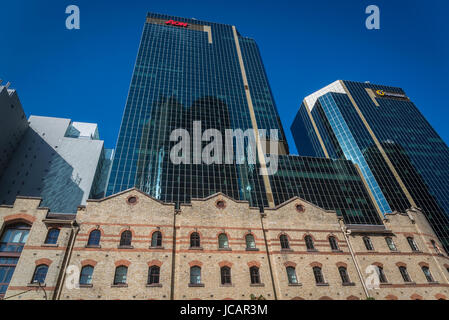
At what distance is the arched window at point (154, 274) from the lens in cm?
2327

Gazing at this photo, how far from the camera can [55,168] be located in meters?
72.8

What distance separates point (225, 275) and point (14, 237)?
20.5 meters

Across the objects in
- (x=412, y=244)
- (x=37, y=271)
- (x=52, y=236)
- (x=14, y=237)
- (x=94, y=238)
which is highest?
(x=14, y=237)

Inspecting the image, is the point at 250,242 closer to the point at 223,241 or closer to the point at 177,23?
the point at 223,241

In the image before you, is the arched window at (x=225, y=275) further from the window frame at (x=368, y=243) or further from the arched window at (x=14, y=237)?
the arched window at (x=14, y=237)

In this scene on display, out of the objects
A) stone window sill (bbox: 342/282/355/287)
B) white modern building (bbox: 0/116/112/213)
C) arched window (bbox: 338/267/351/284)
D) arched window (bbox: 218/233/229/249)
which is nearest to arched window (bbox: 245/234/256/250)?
arched window (bbox: 218/233/229/249)

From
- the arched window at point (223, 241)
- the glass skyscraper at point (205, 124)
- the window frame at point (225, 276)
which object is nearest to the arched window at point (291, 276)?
the window frame at point (225, 276)

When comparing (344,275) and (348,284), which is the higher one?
(344,275)

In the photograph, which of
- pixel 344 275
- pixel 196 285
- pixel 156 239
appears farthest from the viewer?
pixel 344 275

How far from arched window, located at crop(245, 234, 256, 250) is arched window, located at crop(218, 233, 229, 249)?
218cm

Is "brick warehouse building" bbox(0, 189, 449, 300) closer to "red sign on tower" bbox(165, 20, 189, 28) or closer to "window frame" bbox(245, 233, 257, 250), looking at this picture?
"window frame" bbox(245, 233, 257, 250)

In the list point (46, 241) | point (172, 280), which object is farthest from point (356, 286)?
point (46, 241)

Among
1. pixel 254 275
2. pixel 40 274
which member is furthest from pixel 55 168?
pixel 254 275

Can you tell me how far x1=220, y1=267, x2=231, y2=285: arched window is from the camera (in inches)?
957
